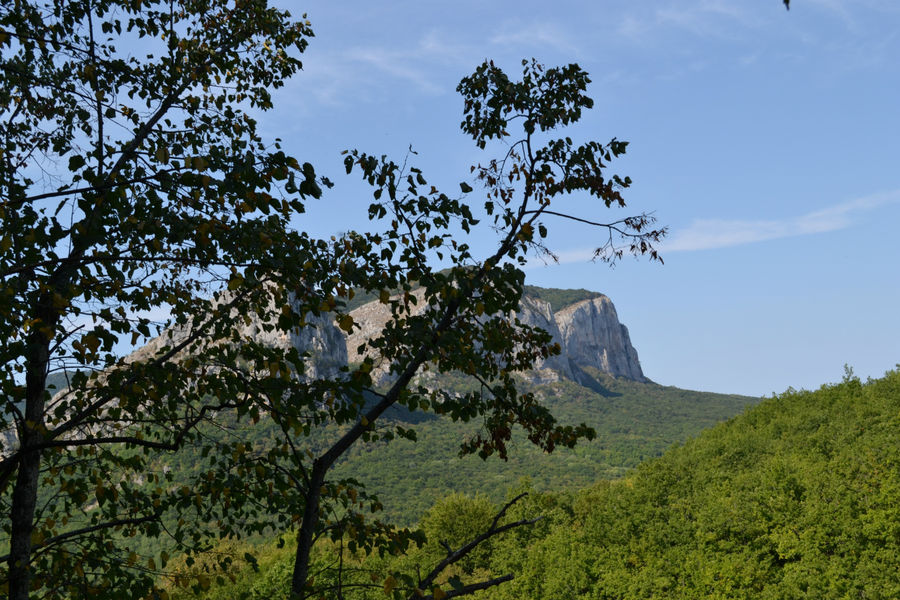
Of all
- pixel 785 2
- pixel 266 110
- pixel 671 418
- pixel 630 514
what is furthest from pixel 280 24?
pixel 671 418

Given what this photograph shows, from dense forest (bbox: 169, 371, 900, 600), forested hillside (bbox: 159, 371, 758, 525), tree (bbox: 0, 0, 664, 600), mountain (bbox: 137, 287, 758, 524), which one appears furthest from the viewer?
mountain (bbox: 137, 287, 758, 524)

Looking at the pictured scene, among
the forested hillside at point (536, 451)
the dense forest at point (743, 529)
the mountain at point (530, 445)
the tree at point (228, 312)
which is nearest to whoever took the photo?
the tree at point (228, 312)

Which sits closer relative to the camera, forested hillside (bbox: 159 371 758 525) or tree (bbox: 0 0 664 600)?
tree (bbox: 0 0 664 600)

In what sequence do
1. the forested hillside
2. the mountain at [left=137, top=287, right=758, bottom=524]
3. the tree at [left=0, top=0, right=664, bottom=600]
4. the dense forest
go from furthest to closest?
the mountain at [left=137, top=287, right=758, bottom=524] < the forested hillside < the dense forest < the tree at [left=0, top=0, right=664, bottom=600]

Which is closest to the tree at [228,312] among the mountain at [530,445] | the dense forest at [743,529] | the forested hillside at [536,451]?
the dense forest at [743,529]

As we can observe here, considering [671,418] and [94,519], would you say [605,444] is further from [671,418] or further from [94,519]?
[94,519]

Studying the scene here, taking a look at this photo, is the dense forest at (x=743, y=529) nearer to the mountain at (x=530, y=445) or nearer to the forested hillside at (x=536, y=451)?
the forested hillside at (x=536, y=451)

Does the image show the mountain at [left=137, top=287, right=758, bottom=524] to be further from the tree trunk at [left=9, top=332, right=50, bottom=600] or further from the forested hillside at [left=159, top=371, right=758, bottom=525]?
the tree trunk at [left=9, top=332, right=50, bottom=600]

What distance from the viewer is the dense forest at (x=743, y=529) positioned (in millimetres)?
17906

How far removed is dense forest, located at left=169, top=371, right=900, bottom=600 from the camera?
705 inches

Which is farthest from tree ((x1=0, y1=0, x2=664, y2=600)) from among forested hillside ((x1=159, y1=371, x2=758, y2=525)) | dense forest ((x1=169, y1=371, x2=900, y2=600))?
forested hillside ((x1=159, y1=371, x2=758, y2=525))

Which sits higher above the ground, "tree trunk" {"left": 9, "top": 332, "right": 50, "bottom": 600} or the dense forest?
"tree trunk" {"left": 9, "top": 332, "right": 50, "bottom": 600}


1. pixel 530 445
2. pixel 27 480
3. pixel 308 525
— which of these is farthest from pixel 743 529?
pixel 530 445

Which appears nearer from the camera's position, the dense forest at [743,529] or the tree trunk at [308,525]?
the tree trunk at [308,525]
